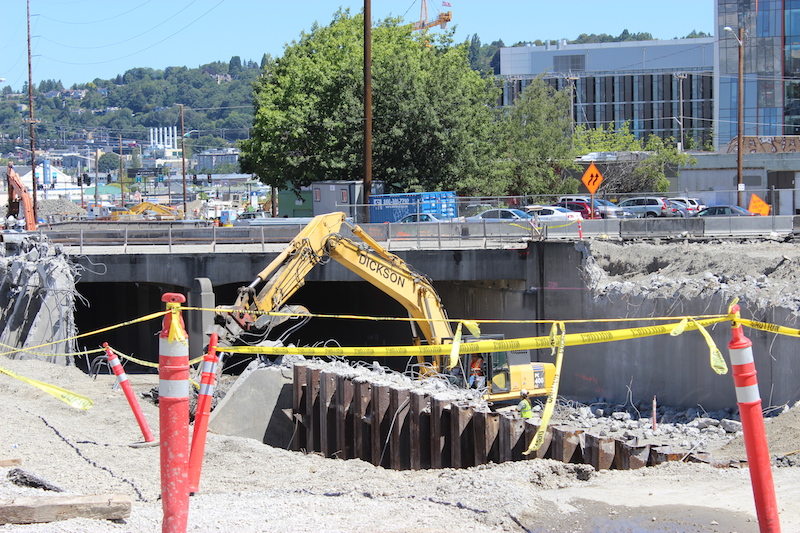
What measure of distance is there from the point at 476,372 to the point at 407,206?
18.7 metres

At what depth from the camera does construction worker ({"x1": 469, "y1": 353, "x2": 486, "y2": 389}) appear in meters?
16.8

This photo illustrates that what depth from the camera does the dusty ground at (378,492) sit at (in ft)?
20.9

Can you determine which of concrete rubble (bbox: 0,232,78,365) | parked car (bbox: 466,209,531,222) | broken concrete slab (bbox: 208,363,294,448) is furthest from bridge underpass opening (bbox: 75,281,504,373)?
broken concrete slab (bbox: 208,363,294,448)

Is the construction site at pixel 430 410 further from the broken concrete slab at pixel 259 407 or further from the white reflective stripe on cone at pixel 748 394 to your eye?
the white reflective stripe on cone at pixel 748 394

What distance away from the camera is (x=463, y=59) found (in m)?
52.1

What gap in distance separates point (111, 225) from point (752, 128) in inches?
3131

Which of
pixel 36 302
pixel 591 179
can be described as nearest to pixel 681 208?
pixel 591 179

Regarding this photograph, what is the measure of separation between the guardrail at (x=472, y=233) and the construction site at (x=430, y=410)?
1273 mm

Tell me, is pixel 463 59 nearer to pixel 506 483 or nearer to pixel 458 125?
pixel 458 125

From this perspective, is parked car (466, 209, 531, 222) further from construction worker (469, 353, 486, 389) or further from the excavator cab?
construction worker (469, 353, 486, 389)

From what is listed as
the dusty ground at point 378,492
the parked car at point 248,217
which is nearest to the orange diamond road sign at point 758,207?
the parked car at point 248,217

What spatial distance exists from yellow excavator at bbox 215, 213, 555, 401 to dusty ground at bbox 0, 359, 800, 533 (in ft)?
14.1

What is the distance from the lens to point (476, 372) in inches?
664

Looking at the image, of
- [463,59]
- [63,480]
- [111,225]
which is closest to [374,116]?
[463,59]
